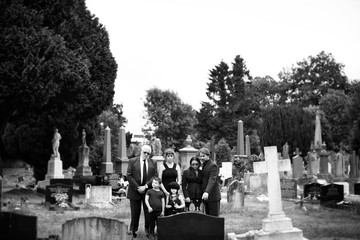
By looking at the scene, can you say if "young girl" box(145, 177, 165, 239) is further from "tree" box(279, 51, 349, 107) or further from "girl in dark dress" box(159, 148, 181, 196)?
"tree" box(279, 51, 349, 107)

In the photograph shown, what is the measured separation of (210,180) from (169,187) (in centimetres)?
81

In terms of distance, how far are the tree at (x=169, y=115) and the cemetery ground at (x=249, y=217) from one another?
44.0 m

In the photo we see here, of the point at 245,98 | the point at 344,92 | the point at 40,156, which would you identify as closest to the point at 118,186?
the point at 40,156

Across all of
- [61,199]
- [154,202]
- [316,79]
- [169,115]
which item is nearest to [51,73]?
[61,199]

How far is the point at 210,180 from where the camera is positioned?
802 cm

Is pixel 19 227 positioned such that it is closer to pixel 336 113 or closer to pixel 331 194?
pixel 331 194

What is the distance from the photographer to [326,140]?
171 feet

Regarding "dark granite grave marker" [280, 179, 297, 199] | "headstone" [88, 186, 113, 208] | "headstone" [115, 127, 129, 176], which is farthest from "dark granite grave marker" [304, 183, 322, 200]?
"headstone" [115, 127, 129, 176]

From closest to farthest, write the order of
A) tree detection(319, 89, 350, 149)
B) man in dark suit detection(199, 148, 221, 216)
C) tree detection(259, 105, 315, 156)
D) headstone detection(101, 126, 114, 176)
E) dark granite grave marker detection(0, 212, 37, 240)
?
dark granite grave marker detection(0, 212, 37, 240) < man in dark suit detection(199, 148, 221, 216) < headstone detection(101, 126, 114, 176) < tree detection(259, 105, 315, 156) < tree detection(319, 89, 350, 149)

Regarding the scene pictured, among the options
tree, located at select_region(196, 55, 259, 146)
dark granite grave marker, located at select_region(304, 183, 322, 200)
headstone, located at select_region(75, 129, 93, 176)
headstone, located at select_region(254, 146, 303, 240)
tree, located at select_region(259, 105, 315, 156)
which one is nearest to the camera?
headstone, located at select_region(254, 146, 303, 240)

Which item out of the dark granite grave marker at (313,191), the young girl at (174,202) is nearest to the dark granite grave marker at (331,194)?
the dark granite grave marker at (313,191)

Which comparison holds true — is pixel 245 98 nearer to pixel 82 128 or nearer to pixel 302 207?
pixel 82 128

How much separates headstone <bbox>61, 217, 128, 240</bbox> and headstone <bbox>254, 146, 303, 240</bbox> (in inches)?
118

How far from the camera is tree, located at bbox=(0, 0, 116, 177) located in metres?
16.1
